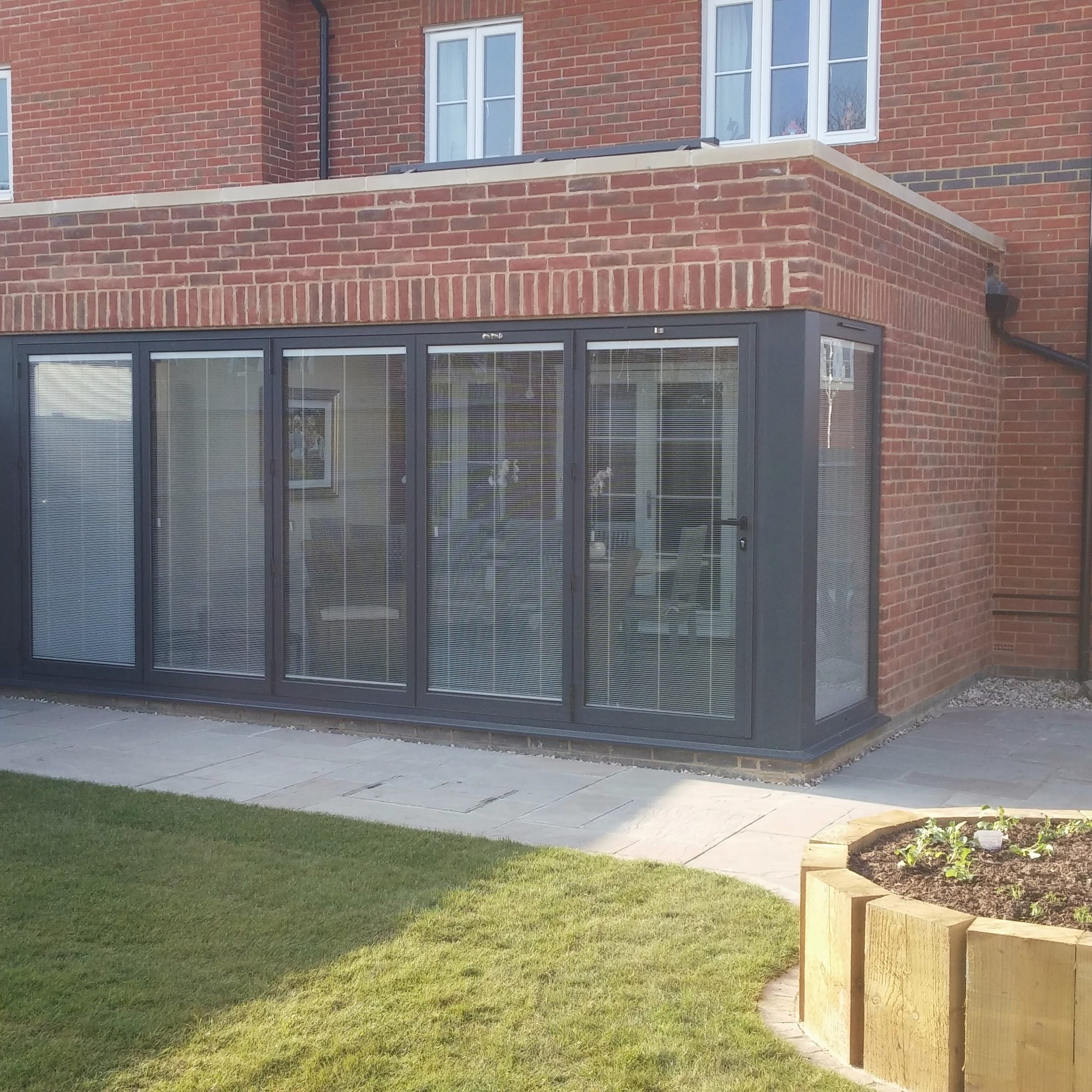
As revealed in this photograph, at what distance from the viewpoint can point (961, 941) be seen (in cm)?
358

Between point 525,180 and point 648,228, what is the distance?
2.53 ft

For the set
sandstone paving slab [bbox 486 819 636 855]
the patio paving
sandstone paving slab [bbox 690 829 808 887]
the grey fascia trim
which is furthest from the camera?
the grey fascia trim

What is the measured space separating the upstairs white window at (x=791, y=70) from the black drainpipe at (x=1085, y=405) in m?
1.66

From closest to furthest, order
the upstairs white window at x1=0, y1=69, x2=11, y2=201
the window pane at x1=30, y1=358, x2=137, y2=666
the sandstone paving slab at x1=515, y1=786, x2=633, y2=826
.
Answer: the sandstone paving slab at x1=515, y1=786, x2=633, y2=826
the window pane at x1=30, y1=358, x2=137, y2=666
the upstairs white window at x1=0, y1=69, x2=11, y2=201

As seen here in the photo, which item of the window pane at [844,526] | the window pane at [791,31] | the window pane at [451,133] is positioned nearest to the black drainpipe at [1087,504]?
the window pane at [791,31]

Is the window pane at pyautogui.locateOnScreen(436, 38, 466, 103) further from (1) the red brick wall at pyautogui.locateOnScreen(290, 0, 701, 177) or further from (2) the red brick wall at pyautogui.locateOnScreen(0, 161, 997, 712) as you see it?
(2) the red brick wall at pyautogui.locateOnScreen(0, 161, 997, 712)

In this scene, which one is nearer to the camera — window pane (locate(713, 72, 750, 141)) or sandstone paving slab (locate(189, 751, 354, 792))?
sandstone paving slab (locate(189, 751, 354, 792))

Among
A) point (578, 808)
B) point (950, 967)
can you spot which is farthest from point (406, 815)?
point (950, 967)

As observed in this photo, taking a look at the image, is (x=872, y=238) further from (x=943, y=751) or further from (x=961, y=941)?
(x=961, y=941)

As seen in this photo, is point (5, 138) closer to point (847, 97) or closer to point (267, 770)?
point (847, 97)

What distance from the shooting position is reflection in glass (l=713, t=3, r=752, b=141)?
11156mm

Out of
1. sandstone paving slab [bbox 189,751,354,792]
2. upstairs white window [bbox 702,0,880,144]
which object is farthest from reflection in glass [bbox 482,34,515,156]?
sandstone paving slab [bbox 189,751,354,792]

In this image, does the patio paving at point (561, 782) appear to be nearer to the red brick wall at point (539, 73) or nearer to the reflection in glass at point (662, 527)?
the reflection in glass at point (662, 527)

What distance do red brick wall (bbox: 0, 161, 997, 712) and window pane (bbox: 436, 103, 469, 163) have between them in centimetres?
415
